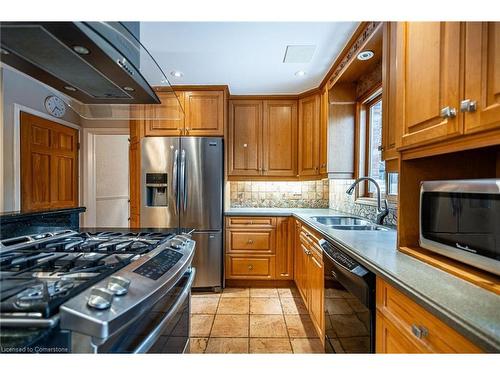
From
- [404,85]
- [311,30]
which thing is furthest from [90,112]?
[404,85]

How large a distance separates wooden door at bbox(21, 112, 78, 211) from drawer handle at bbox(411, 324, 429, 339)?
11.5 ft

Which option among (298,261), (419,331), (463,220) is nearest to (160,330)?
(419,331)

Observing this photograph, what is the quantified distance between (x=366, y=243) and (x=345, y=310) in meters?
0.38

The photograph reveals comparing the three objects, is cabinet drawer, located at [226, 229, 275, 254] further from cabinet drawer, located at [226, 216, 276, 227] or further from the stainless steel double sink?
the stainless steel double sink

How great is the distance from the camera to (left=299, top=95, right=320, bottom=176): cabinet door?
3121mm

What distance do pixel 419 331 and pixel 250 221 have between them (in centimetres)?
233

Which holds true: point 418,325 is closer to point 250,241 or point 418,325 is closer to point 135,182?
point 250,241

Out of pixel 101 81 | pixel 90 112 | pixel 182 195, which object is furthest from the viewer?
pixel 182 195

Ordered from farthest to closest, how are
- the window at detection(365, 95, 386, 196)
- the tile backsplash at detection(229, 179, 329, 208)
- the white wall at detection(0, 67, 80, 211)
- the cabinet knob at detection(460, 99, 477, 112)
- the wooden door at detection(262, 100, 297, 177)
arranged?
1. the tile backsplash at detection(229, 179, 329, 208)
2. the wooden door at detection(262, 100, 297, 177)
3. the white wall at detection(0, 67, 80, 211)
4. the window at detection(365, 95, 386, 196)
5. the cabinet knob at detection(460, 99, 477, 112)

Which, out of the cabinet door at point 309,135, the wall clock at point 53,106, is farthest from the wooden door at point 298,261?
the wall clock at point 53,106

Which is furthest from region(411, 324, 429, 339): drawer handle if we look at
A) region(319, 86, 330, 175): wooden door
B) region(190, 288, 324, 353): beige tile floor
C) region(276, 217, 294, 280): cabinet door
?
region(276, 217, 294, 280): cabinet door

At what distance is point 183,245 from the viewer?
52.7 inches

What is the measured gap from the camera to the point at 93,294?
677 mm
